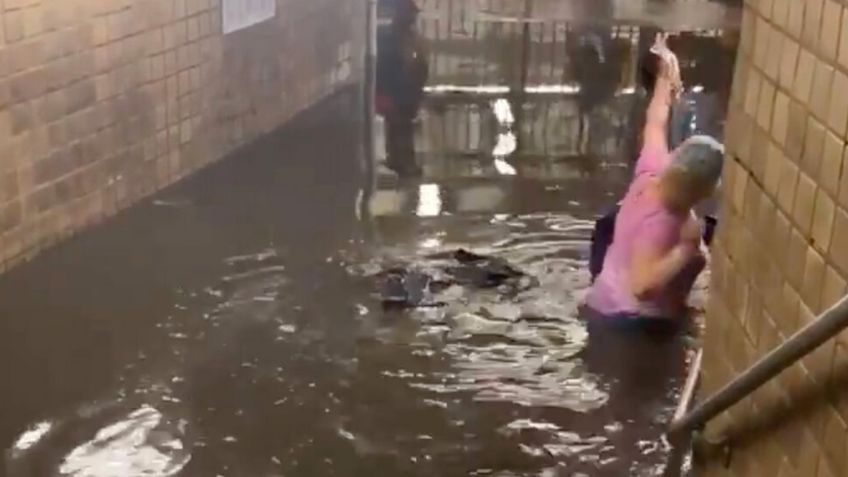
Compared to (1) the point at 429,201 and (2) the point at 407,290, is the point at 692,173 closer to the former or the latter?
(2) the point at 407,290

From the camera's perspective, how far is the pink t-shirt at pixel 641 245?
4578 millimetres

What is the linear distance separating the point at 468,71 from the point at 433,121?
65.6 inches

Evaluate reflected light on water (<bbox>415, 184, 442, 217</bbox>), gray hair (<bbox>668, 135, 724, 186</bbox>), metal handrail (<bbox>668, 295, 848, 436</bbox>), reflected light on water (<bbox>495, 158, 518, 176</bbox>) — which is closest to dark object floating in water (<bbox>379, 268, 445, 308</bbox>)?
reflected light on water (<bbox>415, 184, 442, 217</bbox>)

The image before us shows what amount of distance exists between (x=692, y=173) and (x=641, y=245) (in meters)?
0.43

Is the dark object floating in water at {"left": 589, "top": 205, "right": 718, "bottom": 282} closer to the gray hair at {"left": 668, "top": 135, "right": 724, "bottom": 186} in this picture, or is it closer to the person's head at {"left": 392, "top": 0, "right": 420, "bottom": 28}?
the gray hair at {"left": 668, "top": 135, "right": 724, "bottom": 186}

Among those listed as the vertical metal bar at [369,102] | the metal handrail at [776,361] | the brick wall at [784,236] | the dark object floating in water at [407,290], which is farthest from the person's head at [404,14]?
the metal handrail at [776,361]

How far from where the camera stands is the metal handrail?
1.76m

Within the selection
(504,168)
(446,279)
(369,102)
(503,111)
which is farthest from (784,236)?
(503,111)

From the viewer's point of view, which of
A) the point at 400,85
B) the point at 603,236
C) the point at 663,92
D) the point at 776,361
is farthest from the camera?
the point at 400,85

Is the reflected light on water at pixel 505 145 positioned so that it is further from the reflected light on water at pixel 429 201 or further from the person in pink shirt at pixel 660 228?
the person in pink shirt at pixel 660 228

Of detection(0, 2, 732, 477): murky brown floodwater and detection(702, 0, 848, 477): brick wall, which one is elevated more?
detection(702, 0, 848, 477): brick wall

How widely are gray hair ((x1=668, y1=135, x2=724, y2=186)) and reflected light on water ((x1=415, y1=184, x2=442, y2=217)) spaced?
241cm

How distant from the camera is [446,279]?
5.54m

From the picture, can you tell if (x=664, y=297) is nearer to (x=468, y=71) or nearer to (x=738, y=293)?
(x=738, y=293)
